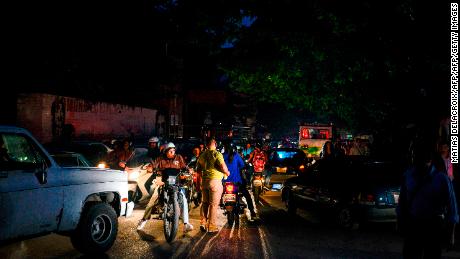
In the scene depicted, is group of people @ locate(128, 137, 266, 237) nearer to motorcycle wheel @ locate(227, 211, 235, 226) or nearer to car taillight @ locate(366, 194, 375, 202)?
motorcycle wheel @ locate(227, 211, 235, 226)

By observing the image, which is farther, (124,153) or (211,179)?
(124,153)

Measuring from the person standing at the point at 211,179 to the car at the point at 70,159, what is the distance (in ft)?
12.1

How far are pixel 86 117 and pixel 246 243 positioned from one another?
13.8 metres

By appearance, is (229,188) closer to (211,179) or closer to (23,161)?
(211,179)

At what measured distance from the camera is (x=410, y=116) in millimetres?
16156

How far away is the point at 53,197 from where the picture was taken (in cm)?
623

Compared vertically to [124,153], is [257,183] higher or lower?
lower

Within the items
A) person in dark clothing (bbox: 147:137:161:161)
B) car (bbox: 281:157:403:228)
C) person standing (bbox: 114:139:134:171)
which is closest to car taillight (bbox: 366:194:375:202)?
car (bbox: 281:157:403:228)

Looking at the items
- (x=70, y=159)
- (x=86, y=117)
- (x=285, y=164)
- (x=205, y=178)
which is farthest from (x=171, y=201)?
(x=86, y=117)

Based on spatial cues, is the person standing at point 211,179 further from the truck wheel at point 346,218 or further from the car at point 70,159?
the car at point 70,159

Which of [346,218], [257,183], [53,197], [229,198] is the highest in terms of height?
[53,197]

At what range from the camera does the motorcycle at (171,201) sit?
7.92 meters

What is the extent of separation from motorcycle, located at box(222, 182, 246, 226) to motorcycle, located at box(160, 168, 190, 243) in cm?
112

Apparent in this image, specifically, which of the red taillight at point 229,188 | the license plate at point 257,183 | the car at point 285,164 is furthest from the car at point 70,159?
the car at point 285,164
